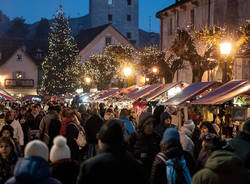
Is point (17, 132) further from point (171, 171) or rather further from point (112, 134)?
point (112, 134)

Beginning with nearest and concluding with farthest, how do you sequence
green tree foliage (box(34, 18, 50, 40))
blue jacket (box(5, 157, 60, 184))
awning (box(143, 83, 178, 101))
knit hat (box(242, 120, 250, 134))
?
1. blue jacket (box(5, 157, 60, 184))
2. knit hat (box(242, 120, 250, 134))
3. awning (box(143, 83, 178, 101))
4. green tree foliage (box(34, 18, 50, 40))

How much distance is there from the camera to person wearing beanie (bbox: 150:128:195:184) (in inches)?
242

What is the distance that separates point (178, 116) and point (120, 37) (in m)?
54.8

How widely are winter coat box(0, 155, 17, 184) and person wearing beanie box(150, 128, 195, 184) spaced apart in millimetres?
2405

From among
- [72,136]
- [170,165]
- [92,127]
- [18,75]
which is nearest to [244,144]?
[170,165]

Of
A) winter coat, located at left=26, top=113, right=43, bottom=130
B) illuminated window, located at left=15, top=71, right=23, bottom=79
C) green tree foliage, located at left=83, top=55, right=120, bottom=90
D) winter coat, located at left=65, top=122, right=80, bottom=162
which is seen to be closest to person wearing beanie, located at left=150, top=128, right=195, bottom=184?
winter coat, located at left=65, top=122, right=80, bottom=162

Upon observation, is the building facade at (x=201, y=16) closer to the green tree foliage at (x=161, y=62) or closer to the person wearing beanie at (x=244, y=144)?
the green tree foliage at (x=161, y=62)

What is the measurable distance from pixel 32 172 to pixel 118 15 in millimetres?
86682

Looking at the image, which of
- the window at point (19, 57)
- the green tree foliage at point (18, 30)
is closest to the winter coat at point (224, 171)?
the window at point (19, 57)

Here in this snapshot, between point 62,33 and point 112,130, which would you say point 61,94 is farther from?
point 112,130

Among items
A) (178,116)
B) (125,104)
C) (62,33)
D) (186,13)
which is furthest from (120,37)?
(178,116)

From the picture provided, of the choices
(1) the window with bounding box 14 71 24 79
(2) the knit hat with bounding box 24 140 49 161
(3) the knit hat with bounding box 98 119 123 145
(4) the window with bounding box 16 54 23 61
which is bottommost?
(2) the knit hat with bounding box 24 140 49 161

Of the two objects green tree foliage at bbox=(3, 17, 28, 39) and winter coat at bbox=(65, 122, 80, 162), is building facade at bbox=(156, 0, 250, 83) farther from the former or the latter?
green tree foliage at bbox=(3, 17, 28, 39)

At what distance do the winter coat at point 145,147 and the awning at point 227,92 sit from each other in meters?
7.95
